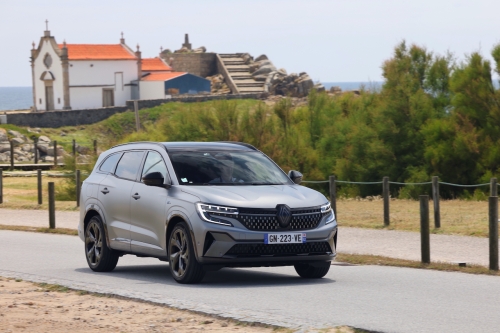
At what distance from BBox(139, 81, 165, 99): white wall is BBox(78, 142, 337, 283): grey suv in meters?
91.4

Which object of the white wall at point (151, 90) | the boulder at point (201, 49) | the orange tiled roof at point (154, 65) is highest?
the boulder at point (201, 49)

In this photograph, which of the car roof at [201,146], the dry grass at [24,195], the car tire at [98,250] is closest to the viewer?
the car roof at [201,146]

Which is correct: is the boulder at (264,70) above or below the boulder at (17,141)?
above

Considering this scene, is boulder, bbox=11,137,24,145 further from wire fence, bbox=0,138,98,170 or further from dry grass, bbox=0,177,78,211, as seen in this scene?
dry grass, bbox=0,177,78,211

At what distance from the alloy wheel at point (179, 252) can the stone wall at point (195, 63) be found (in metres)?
118

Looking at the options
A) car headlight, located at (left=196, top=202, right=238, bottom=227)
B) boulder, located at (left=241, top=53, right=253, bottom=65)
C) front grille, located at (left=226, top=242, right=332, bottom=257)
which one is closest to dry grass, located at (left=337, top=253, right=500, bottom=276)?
front grille, located at (left=226, top=242, right=332, bottom=257)

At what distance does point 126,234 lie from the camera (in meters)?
12.9

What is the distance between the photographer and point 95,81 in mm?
101625

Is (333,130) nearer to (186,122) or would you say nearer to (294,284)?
(186,122)

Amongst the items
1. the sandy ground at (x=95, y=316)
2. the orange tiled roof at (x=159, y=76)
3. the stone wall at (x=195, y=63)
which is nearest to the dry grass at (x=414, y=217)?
the sandy ground at (x=95, y=316)

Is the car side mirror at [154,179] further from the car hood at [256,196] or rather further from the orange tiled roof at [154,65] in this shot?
the orange tiled roof at [154,65]

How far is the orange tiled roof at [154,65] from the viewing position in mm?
111562

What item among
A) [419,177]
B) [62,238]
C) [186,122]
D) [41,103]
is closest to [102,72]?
[41,103]

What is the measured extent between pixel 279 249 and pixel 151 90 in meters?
94.7
